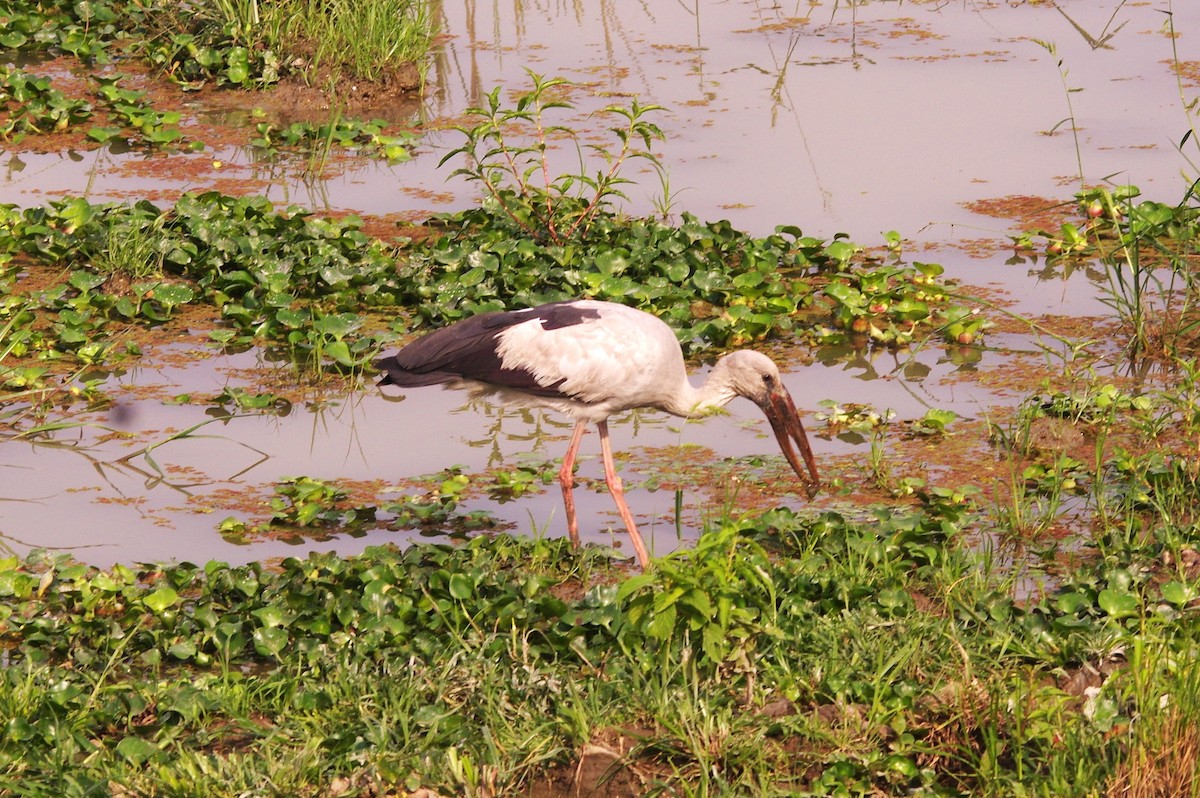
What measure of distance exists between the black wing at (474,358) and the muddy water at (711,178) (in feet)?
1.37

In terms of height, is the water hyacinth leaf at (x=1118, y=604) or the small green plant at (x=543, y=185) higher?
the small green plant at (x=543, y=185)

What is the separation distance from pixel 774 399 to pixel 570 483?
0.80 meters

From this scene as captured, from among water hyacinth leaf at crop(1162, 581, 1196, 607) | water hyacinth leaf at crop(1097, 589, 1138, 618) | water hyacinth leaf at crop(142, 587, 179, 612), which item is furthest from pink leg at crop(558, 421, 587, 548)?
water hyacinth leaf at crop(1162, 581, 1196, 607)

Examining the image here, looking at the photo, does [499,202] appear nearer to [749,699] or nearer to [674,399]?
[674,399]

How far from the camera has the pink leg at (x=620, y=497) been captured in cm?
490

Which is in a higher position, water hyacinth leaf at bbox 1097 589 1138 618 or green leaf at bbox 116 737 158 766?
water hyacinth leaf at bbox 1097 589 1138 618

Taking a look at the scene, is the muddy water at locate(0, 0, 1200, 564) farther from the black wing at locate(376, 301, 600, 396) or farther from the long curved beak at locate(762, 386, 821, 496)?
the black wing at locate(376, 301, 600, 396)

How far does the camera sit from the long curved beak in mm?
5328

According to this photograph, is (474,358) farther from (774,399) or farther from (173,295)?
(173,295)

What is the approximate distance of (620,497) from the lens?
5.15m

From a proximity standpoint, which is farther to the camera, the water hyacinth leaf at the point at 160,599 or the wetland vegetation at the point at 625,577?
the water hyacinth leaf at the point at 160,599

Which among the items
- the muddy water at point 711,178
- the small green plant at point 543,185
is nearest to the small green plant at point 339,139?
the muddy water at point 711,178

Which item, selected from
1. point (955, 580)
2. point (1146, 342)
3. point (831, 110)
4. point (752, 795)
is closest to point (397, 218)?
point (831, 110)

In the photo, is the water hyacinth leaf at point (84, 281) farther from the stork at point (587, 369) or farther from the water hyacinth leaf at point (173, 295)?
the stork at point (587, 369)
